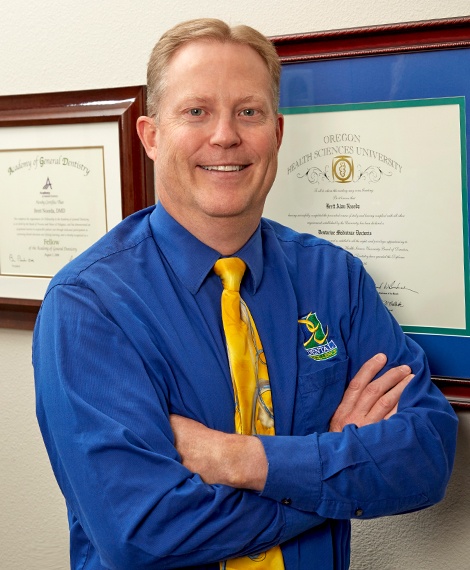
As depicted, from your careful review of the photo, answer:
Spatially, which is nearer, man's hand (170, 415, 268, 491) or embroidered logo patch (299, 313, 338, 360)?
man's hand (170, 415, 268, 491)

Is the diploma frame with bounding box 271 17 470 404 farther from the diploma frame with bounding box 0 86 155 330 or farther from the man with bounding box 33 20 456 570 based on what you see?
the diploma frame with bounding box 0 86 155 330

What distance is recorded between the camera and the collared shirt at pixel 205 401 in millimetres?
1154

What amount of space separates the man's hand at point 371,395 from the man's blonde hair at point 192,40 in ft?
1.55

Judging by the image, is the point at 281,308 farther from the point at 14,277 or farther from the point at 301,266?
the point at 14,277

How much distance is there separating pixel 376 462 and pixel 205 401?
0.27 metres

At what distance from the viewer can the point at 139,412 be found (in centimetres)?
118

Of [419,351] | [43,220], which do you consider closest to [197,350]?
[419,351]

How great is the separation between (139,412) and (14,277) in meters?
0.94

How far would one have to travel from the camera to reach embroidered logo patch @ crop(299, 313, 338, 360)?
1.41 meters

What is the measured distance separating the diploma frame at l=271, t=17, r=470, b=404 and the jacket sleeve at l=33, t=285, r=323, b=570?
46 centimetres
